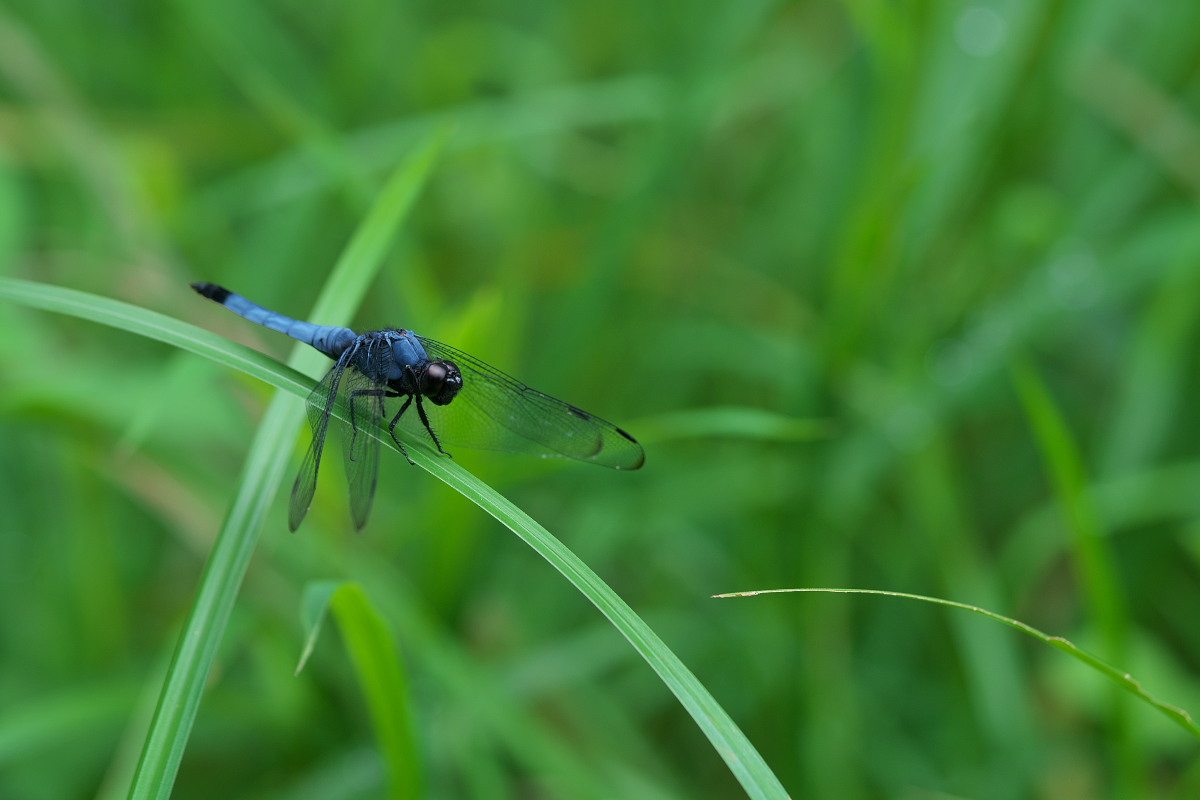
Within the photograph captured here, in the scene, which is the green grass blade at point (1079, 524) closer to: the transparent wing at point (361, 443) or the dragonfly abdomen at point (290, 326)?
the transparent wing at point (361, 443)

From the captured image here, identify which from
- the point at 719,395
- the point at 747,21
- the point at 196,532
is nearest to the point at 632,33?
the point at 747,21

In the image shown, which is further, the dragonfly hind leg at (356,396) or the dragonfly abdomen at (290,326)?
the dragonfly abdomen at (290,326)

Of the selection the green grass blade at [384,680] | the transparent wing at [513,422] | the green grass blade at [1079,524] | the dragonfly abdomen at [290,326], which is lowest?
the green grass blade at [384,680]

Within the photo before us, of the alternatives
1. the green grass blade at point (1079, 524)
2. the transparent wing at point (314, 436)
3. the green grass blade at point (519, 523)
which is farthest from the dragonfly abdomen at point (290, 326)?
the green grass blade at point (1079, 524)

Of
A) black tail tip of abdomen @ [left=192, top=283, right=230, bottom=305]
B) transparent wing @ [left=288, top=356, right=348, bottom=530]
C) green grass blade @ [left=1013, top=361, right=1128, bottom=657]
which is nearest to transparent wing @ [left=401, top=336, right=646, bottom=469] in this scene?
transparent wing @ [left=288, top=356, right=348, bottom=530]

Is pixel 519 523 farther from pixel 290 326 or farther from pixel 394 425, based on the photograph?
pixel 290 326

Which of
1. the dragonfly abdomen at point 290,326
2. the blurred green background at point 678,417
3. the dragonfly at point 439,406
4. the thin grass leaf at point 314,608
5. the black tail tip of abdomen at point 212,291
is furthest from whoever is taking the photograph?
the blurred green background at point 678,417

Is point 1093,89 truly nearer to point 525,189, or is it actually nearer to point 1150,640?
point 1150,640
